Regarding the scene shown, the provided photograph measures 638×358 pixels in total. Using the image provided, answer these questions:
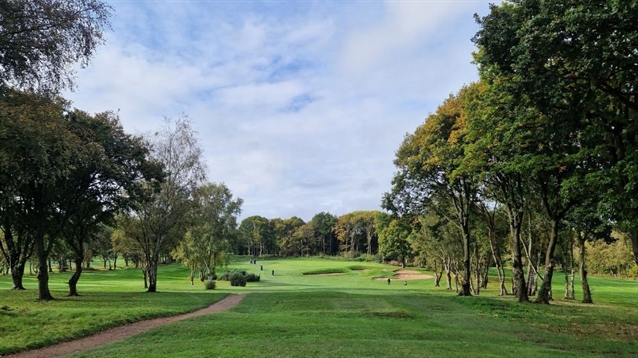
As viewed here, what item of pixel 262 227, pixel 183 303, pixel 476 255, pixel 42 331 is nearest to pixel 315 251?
pixel 262 227

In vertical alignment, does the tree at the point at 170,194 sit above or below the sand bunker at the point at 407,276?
above

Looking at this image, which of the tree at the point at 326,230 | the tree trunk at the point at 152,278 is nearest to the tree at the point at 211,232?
the tree trunk at the point at 152,278

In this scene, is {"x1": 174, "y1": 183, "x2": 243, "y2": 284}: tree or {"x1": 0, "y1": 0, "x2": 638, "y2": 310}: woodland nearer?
{"x1": 0, "y1": 0, "x2": 638, "y2": 310}: woodland

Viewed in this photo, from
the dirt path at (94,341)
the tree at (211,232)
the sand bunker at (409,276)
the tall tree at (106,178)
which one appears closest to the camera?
the dirt path at (94,341)

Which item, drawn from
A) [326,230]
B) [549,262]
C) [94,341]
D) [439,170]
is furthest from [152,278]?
[326,230]

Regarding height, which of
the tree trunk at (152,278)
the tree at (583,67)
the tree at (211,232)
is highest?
the tree at (583,67)

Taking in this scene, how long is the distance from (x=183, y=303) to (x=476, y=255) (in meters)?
30.5

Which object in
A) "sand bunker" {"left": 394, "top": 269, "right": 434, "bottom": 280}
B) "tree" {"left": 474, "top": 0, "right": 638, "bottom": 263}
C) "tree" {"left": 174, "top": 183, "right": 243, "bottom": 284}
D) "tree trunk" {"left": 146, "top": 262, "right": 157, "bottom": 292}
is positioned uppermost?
"tree" {"left": 474, "top": 0, "right": 638, "bottom": 263}

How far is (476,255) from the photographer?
4328cm

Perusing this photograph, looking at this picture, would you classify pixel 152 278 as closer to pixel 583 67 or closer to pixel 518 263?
pixel 518 263

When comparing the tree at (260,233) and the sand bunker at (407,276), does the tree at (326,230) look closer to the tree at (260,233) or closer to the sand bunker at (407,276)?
the tree at (260,233)

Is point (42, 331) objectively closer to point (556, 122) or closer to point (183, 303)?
point (183, 303)

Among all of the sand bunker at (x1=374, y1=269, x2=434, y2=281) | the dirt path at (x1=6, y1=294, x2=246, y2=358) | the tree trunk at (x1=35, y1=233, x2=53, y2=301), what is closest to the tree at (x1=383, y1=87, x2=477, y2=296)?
the dirt path at (x1=6, y1=294, x2=246, y2=358)

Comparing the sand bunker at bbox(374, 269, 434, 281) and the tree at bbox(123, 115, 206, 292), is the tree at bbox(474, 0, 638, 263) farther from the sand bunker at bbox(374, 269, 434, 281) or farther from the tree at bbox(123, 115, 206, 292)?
the sand bunker at bbox(374, 269, 434, 281)
